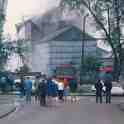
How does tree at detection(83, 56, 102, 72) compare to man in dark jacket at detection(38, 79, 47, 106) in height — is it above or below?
above

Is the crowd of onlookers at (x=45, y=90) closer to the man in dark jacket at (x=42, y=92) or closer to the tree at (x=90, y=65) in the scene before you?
the man in dark jacket at (x=42, y=92)

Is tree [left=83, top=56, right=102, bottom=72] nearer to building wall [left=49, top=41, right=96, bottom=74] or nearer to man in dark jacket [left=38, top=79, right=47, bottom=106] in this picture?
building wall [left=49, top=41, right=96, bottom=74]

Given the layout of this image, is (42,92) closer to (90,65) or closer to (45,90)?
(45,90)

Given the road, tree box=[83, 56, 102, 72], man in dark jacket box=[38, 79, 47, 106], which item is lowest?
the road

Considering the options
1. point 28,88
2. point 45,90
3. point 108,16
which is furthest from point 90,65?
point 45,90

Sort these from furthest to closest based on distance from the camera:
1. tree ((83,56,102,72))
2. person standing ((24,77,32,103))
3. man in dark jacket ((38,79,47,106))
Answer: tree ((83,56,102,72))
person standing ((24,77,32,103))
man in dark jacket ((38,79,47,106))

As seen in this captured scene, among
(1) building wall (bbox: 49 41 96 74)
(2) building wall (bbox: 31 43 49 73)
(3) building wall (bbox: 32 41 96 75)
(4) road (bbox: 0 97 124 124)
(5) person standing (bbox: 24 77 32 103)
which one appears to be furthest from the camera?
(1) building wall (bbox: 49 41 96 74)

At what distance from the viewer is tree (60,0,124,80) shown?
66688mm

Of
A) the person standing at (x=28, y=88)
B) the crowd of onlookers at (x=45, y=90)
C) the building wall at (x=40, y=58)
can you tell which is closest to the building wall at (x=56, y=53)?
the building wall at (x=40, y=58)

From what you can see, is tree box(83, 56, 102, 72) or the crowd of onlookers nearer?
the crowd of onlookers

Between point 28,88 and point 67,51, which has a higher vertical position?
point 67,51

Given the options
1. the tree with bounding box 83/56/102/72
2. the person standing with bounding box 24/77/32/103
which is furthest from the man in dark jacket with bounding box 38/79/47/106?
the tree with bounding box 83/56/102/72

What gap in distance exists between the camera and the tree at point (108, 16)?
66.7 meters

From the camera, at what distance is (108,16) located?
222 ft
